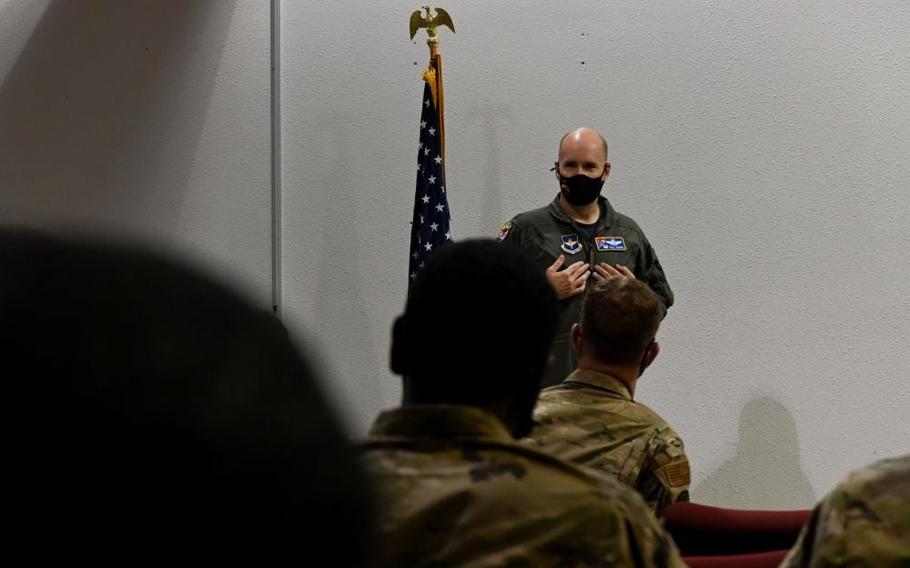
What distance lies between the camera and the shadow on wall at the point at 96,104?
16.9 feet

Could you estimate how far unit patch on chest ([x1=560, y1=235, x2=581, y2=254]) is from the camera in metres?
4.02

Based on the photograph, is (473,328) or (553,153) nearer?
(473,328)

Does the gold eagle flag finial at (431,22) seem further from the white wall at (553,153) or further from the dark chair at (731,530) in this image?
the dark chair at (731,530)

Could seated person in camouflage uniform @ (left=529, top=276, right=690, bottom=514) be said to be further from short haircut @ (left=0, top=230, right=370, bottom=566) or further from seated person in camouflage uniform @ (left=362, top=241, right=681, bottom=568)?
short haircut @ (left=0, top=230, right=370, bottom=566)

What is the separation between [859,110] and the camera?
4.70 m

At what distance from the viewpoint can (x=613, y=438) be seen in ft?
6.79

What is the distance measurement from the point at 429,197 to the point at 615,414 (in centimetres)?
260

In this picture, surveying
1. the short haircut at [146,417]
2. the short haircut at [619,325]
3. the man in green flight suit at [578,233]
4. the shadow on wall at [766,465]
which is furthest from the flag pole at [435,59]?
the short haircut at [146,417]

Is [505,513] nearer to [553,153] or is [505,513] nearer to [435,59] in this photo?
[435,59]

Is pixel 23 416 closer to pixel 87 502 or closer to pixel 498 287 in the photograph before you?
pixel 87 502

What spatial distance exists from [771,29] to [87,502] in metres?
4.88

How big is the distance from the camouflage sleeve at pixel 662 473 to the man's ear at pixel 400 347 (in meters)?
0.92

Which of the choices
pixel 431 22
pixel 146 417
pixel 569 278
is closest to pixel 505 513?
pixel 146 417

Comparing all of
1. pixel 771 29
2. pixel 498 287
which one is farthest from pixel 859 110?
pixel 498 287
